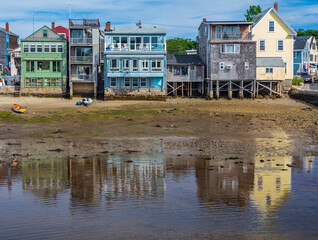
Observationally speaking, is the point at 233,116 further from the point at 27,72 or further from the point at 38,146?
the point at 27,72

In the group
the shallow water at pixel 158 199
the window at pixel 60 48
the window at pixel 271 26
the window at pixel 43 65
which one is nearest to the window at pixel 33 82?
the window at pixel 43 65

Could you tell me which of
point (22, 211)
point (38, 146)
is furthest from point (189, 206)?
point (38, 146)

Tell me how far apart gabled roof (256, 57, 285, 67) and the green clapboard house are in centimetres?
2665

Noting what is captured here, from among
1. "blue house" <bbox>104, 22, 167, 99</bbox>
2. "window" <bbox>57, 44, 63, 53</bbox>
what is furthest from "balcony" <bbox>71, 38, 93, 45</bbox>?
"blue house" <bbox>104, 22, 167, 99</bbox>

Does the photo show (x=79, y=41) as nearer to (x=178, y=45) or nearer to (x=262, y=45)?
(x=262, y=45)

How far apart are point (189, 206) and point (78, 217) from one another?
3.62 metres

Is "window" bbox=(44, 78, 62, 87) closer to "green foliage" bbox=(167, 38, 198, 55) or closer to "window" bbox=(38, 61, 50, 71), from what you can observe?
"window" bbox=(38, 61, 50, 71)

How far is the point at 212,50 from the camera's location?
58.8 metres

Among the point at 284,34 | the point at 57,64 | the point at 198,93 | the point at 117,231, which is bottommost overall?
the point at 117,231

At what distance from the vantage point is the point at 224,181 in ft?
58.9

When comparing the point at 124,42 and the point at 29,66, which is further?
the point at 29,66

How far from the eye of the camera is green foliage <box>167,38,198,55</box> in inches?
4006

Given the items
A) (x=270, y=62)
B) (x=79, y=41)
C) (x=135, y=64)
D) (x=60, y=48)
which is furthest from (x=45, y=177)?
(x=270, y=62)

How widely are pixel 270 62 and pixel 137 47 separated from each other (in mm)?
18257
